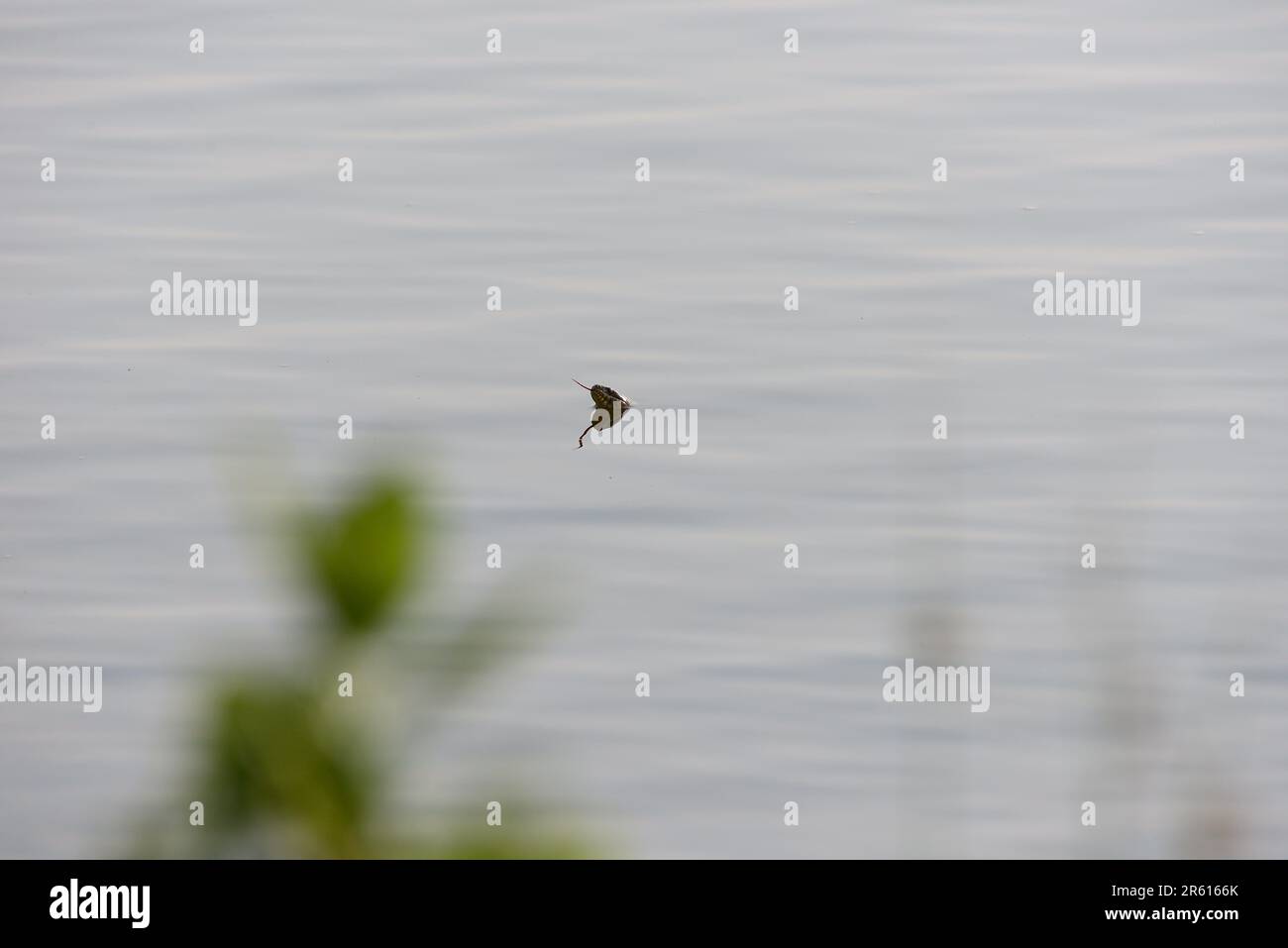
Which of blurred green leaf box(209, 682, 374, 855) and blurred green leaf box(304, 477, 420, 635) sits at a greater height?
blurred green leaf box(304, 477, 420, 635)

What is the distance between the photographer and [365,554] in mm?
742

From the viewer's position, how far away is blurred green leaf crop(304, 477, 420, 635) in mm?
733

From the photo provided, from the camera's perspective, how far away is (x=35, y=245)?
17.5 feet

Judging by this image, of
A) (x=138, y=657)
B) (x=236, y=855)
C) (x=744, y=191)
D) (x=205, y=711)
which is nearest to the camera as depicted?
(x=205, y=711)

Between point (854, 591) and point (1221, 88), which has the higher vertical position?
point (1221, 88)

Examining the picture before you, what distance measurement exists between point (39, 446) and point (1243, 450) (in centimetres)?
423

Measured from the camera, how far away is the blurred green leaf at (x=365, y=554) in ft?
2.41

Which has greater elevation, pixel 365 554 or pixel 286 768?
pixel 365 554

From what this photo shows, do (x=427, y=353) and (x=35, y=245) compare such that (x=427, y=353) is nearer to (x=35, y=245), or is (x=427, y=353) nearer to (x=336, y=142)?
(x=336, y=142)

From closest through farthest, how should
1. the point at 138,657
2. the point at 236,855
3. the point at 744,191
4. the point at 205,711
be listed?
the point at 205,711, the point at 236,855, the point at 138,657, the point at 744,191

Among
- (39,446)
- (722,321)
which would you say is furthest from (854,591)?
(39,446)

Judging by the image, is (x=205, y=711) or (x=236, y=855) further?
(x=236, y=855)

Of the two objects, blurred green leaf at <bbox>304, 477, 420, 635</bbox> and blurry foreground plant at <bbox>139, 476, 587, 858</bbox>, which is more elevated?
blurred green leaf at <bbox>304, 477, 420, 635</bbox>

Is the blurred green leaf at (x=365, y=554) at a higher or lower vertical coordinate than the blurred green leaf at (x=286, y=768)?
higher
